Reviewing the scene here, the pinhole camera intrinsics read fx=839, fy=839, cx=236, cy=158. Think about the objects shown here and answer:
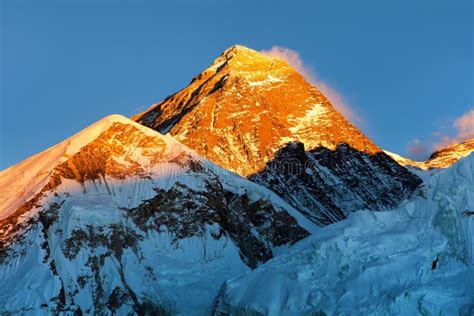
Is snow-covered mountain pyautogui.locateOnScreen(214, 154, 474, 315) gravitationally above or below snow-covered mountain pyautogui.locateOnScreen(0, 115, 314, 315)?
below

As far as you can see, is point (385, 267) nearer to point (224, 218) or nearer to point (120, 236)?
point (120, 236)

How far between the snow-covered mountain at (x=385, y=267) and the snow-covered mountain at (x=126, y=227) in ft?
71.4

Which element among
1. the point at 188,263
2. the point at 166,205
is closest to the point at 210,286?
the point at 188,263

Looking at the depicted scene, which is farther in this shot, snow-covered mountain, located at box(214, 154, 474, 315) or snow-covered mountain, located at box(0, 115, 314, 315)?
snow-covered mountain, located at box(0, 115, 314, 315)

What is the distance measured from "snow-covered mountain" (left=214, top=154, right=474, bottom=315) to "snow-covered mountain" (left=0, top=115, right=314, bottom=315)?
21748mm

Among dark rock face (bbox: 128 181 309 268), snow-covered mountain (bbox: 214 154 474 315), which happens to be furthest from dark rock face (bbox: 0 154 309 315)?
snow-covered mountain (bbox: 214 154 474 315)

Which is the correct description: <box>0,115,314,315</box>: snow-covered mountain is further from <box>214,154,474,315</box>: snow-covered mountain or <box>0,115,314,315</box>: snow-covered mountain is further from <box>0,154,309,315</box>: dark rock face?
<box>214,154,474,315</box>: snow-covered mountain

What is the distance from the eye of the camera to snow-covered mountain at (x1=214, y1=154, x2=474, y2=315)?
288 feet

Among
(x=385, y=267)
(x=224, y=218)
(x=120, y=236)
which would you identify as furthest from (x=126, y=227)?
(x=385, y=267)

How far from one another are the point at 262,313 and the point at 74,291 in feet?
112

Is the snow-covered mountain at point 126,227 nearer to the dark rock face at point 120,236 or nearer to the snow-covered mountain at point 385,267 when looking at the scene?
the dark rock face at point 120,236

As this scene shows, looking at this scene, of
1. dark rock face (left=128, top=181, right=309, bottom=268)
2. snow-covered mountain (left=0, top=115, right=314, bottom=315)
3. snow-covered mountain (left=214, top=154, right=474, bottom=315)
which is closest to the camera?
snow-covered mountain (left=214, top=154, right=474, bottom=315)

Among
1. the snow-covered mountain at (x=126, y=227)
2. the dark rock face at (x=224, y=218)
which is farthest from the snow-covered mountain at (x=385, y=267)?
the dark rock face at (x=224, y=218)

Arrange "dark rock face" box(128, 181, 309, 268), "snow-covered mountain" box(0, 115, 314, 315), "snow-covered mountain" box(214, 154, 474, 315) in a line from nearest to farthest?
"snow-covered mountain" box(214, 154, 474, 315)
"snow-covered mountain" box(0, 115, 314, 315)
"dark rock face" box(128, 181, 309, 268)
